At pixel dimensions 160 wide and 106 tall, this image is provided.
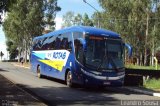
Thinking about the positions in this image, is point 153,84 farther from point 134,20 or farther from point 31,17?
point 31,17

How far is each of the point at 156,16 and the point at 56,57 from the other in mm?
44126

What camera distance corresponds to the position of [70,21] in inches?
5123

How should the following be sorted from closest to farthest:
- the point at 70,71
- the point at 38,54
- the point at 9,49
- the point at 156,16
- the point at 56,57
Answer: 1. the point at 70,71
2. the point at 56,57
3. the point at 38,54
4. the point at 156,16
5. the point at 9,49

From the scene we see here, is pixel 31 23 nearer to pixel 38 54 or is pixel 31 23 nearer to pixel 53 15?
pixel 53 15

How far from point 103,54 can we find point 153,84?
196 inches

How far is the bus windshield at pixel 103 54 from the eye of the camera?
2355 centimetres

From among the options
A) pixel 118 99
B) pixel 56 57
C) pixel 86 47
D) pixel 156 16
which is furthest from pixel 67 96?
pixel 156 16

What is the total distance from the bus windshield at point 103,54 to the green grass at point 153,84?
10.2ft

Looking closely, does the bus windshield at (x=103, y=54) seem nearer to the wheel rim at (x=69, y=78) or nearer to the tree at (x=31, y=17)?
the wheel rim at (x=69, y=78)

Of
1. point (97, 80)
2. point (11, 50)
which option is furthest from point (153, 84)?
point (11, 50)

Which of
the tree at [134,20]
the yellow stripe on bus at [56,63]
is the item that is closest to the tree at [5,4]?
the yellow stripe on bus at [56,63]

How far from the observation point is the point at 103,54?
2375 cm

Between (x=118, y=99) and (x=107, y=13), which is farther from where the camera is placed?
(x=107, y=13)

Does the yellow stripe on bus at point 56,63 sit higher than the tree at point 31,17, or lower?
lower
